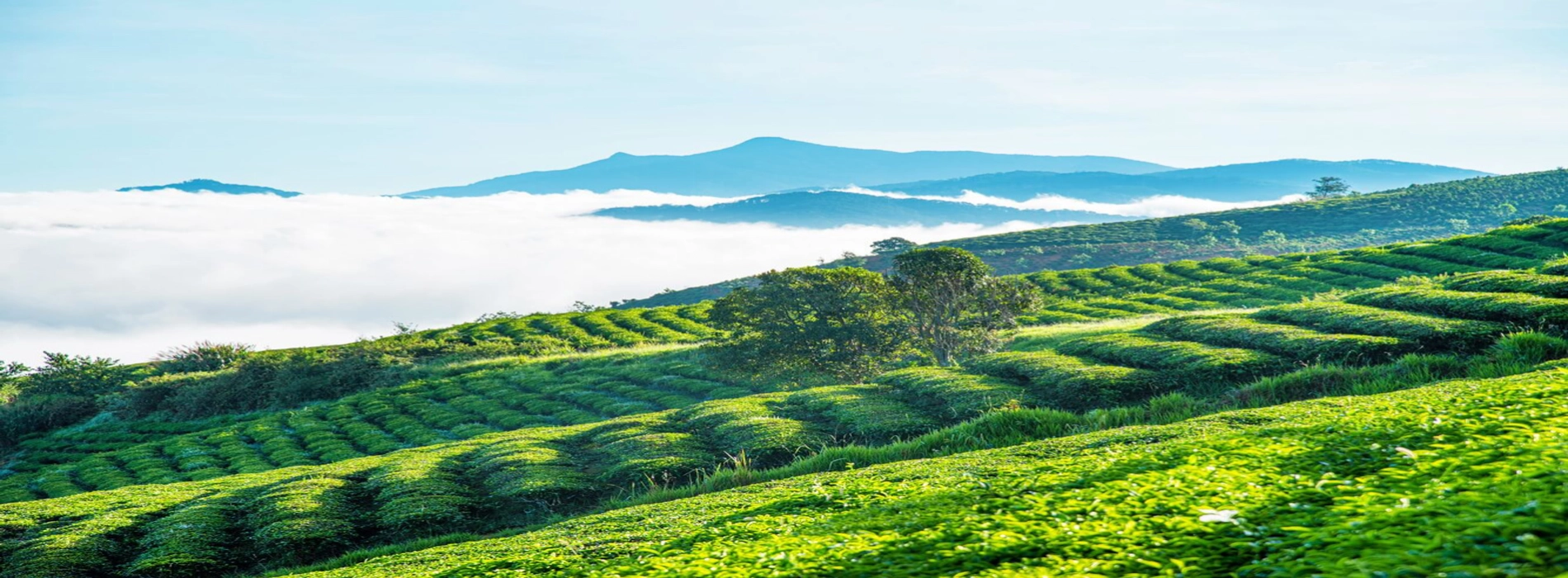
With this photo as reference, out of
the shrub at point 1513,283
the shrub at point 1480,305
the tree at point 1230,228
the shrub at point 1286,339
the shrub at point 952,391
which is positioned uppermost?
the tree at point 1230,228

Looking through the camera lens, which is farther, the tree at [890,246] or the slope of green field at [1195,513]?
the tree at [890,246]

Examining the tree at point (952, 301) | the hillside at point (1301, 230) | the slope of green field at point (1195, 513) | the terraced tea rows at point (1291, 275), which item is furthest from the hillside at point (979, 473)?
the hillside at point (1301, 230)

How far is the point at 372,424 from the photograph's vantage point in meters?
51.8

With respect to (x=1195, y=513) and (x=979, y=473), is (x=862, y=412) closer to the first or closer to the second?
(x=979, y=473)

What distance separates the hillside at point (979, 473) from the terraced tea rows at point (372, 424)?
1.47ft

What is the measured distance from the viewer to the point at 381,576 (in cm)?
1498

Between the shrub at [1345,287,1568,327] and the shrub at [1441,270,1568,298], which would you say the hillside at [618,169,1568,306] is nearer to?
the shrub at [1441,270,1568,298]

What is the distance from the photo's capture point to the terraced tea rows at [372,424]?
44.7 m

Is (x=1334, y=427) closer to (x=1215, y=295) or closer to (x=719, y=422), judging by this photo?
(x=719, y=422)

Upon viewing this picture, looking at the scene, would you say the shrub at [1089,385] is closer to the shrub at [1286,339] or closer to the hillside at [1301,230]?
the shrub at [1286,339]

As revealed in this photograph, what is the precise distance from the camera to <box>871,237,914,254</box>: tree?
175 metres

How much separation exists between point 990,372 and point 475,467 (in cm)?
1692

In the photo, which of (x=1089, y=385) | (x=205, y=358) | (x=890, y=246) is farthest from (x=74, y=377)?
(x=890, y=246)

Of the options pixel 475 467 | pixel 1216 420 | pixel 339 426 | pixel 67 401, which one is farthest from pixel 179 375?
pixel 1216 420
